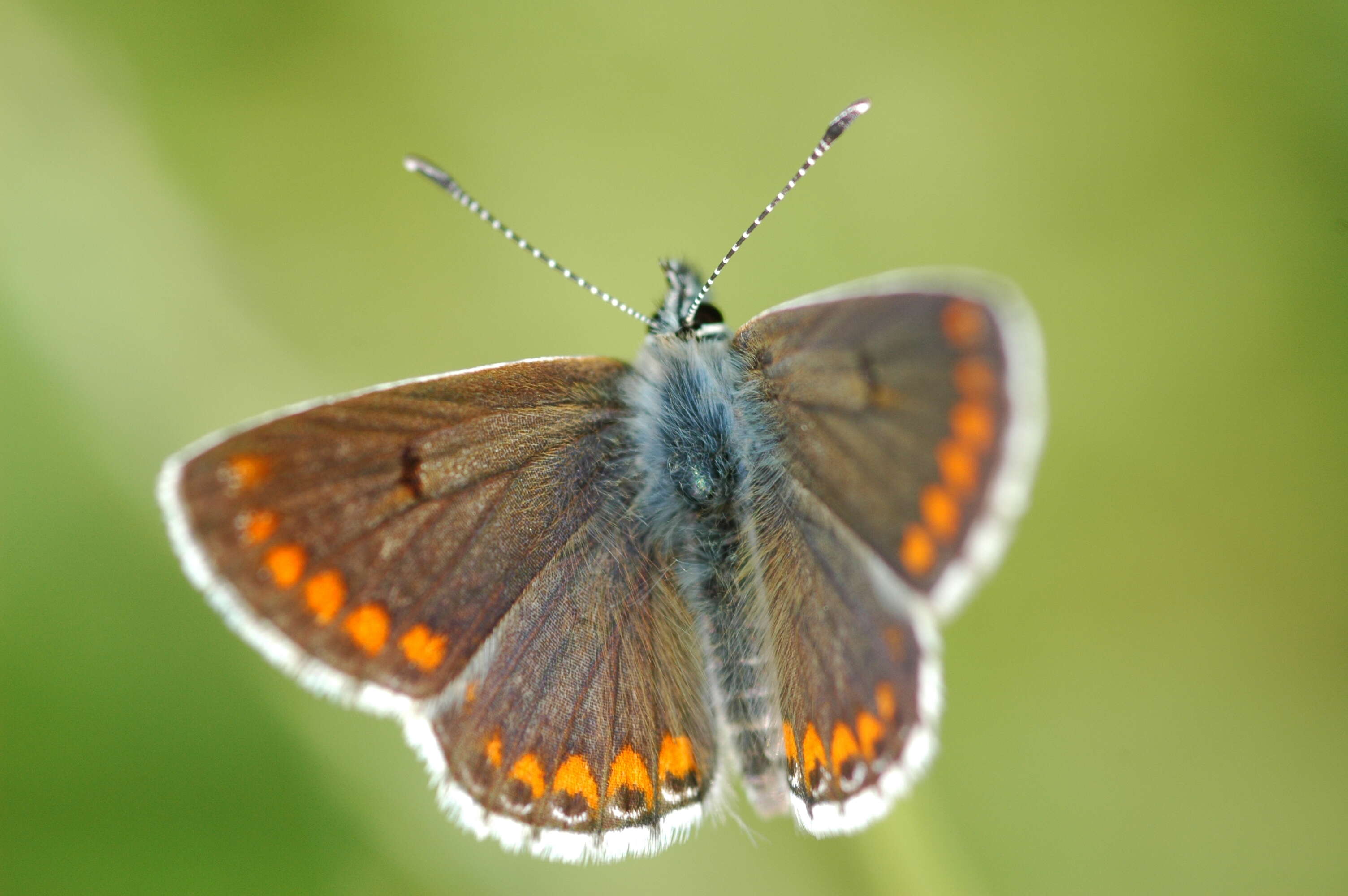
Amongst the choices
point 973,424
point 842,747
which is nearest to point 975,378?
point 973,424

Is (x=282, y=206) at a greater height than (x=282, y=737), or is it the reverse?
(x=282, y=206)

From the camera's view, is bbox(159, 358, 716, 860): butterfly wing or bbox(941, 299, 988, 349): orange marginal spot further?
bbox(159, 358, 716, 860): butterfly wing

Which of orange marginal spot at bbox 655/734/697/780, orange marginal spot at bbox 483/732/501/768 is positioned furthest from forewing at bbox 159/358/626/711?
orange marginal spot at bbox 655/734/697/780

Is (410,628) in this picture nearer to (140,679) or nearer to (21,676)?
(140,679)

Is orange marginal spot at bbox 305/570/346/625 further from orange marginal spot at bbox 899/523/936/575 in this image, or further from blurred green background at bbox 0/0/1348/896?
orange marginal spot at bbox 899/523/936/575

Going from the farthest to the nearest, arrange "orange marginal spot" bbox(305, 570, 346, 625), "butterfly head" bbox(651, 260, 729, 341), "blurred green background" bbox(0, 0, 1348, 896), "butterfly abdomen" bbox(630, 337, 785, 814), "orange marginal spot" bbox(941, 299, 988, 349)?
"blurred green background" bbox(0, 0, 1348, 896) < "butterfly head" bbox(651, 260, 729, 341) < "butterfly abdomen" bbox(630, 337, 785, 814) < "orange marginal spot" bbox(305, 570, 346, 625) < "orange marginal spot" bbox(941, 299, 988, 349)

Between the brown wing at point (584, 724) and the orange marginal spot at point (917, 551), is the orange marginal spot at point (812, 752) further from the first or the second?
the orange marginal spot at point (917, 551)

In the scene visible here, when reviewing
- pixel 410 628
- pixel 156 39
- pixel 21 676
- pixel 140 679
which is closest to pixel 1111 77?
pixel 410 628
